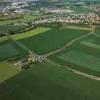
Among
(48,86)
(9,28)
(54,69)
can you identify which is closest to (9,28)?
(9,28)

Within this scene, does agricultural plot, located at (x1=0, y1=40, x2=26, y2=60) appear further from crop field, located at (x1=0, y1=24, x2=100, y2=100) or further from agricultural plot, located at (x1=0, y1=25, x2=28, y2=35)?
agricultural plot, located at (x1=0, y1=25, x2=28, y2=35)

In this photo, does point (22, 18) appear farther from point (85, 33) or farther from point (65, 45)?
point (65, 45)

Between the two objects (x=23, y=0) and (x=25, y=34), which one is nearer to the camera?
(x=25, y=34)

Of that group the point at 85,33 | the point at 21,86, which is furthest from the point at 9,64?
the point at 85,33

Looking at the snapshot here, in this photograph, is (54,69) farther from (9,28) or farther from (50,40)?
(9,28)

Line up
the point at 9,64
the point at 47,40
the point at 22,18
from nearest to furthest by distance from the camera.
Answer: the point at 9,64 → the point at 47,40 → the point at 22,18

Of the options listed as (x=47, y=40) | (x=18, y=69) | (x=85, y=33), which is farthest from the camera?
(x=85, y=33)

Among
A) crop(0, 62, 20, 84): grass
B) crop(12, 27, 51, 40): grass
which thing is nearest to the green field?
crop(12, 27, 51, 40): grass

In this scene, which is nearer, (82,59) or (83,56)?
(82,59)
